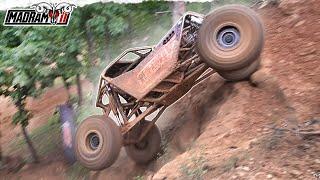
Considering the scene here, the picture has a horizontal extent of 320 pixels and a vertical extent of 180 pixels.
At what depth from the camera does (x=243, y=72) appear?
652 centimetres

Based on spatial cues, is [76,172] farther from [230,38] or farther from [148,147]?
[230,38]

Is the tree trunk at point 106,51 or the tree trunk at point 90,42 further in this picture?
the tree trunk at point 106,51

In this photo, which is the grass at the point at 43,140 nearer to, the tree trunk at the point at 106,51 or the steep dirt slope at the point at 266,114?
the tree trunk at the point at 106,51

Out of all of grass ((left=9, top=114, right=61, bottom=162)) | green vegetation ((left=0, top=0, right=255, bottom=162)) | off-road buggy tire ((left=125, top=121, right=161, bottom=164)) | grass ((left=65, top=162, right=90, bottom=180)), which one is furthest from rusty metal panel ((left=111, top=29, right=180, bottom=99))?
grass ((left=9, top=114, right=61, bottom=162))

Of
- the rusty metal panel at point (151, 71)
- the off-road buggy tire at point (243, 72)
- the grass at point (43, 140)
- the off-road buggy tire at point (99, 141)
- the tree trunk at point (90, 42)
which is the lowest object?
the grass at point (43, 140)

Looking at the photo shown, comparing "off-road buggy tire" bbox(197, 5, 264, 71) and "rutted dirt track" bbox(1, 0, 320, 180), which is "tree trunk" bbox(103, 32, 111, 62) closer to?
"rutted dirt track" bbox(1, 0, 320, 180)

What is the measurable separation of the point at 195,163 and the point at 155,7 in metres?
6.16

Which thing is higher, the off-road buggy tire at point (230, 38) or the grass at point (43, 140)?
the off-road buggy tire at point (230, 38)

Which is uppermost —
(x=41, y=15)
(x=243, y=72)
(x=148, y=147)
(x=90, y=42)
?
(x=41, y=15)

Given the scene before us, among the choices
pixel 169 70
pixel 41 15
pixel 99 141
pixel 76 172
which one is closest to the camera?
pixel 169 70

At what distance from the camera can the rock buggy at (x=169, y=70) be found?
6395 millimetres

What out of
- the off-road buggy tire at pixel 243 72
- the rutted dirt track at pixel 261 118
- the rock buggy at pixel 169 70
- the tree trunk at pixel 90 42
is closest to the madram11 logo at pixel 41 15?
the tree trunk at pixel 90 42

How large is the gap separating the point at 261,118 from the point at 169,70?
176 cm

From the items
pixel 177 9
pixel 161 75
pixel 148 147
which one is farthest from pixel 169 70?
pixel 177 9
